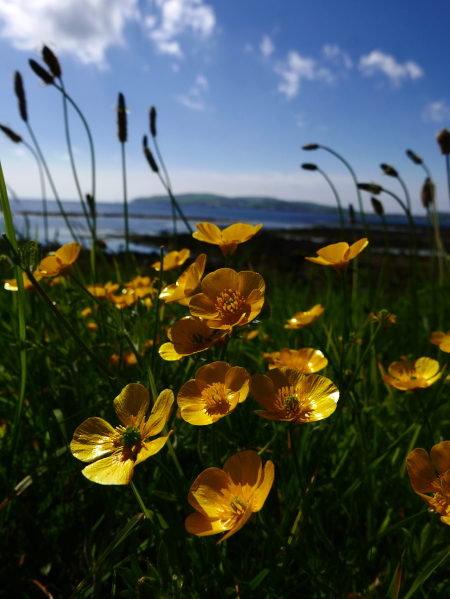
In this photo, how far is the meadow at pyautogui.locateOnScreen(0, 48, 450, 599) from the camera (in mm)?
507

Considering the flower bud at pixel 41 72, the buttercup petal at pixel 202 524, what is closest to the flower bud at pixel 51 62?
the flower bud at pixel 41 72

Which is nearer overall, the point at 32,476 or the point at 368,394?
the point at 32,476

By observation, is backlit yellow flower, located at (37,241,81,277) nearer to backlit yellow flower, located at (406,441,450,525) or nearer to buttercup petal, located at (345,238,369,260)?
buttercup petal, located at (345,238,369,260)

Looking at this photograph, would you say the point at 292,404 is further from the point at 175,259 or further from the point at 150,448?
the point at 175,259

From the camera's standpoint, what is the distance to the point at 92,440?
549mm

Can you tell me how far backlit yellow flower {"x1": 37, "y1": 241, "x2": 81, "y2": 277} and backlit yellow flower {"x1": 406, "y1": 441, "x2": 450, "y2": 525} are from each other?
2.42 ft

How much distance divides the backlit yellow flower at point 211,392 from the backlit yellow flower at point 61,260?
17.5 inches

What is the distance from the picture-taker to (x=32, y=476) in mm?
779

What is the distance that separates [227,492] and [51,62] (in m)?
1.86

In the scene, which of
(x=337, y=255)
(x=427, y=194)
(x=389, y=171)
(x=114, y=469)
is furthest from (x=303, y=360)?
(x=427, y=194)

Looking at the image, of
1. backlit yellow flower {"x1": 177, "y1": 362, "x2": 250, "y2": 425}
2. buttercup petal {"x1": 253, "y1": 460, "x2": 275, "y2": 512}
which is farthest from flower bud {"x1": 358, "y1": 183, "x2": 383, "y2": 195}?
buttercup petal {"x1": 253, "y1": 460, "x2": 275, "y2": 512}

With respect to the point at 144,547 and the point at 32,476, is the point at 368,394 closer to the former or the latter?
the point at 144,547

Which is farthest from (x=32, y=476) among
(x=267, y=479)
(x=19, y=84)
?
(x=19, y=84)

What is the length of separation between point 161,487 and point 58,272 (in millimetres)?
553
